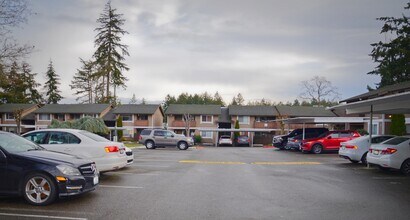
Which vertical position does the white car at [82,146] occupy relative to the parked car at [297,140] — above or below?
above

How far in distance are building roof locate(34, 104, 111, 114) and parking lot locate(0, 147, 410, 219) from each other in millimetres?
46458

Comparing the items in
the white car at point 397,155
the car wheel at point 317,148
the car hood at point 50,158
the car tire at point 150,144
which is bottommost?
the car tire at point 150,144

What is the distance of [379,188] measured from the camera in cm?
971

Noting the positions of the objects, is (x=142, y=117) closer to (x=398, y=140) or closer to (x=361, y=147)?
(x=361, y=147)

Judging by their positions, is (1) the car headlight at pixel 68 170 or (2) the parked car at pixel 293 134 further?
(2) the parked car at pixel 293 134

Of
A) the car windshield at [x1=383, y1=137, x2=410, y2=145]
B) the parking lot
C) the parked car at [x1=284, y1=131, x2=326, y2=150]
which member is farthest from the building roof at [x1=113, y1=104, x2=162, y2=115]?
the car windshield at [x1=383, y1=137, x2=410, y2=145]

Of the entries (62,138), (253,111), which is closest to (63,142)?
(62,138)

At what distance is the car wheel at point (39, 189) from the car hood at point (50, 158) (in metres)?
0.31

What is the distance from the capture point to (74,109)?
192ft

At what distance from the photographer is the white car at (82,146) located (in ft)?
33.9

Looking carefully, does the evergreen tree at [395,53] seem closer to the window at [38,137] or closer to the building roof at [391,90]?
the building roof at [391,90]

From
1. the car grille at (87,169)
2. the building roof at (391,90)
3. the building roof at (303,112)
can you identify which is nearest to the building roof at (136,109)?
the building roof at (303,112)

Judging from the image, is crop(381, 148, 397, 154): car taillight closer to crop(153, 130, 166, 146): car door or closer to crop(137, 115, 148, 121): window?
crop(153, 130, 166, 146): car door

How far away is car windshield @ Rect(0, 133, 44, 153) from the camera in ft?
24.2
